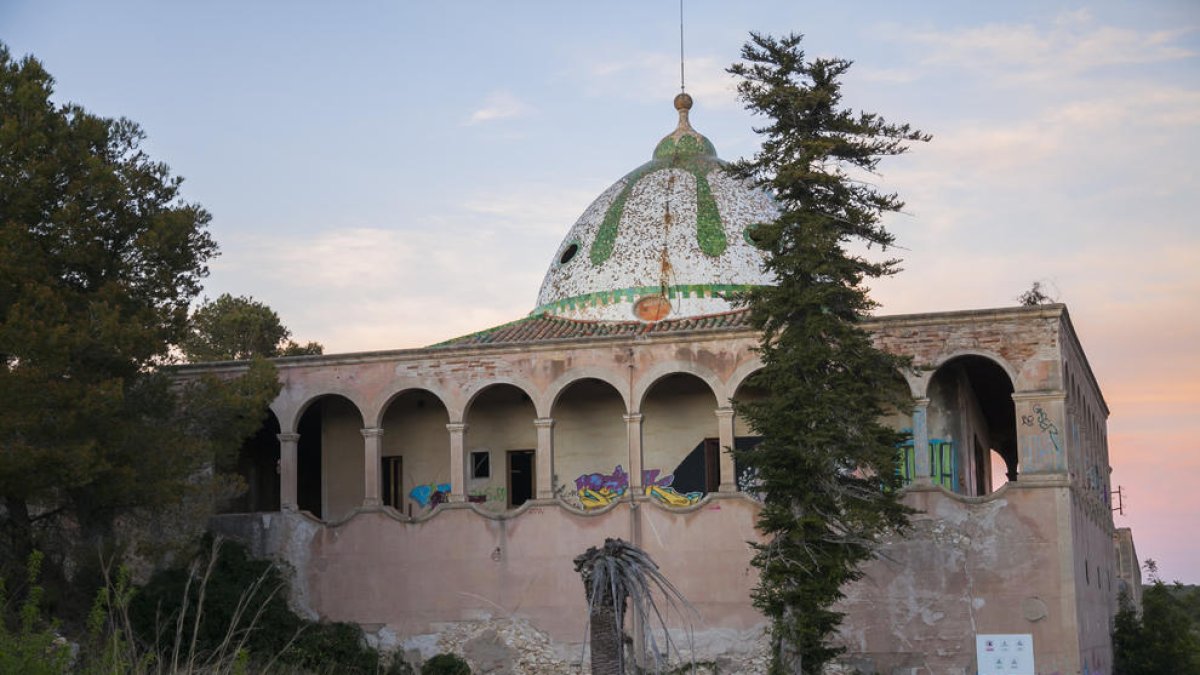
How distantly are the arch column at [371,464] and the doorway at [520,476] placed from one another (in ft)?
9.40

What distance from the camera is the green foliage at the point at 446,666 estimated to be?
26859 millimetres

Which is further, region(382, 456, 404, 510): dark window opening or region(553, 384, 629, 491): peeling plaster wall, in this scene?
region(382, 456, 404, 510): dark window opening

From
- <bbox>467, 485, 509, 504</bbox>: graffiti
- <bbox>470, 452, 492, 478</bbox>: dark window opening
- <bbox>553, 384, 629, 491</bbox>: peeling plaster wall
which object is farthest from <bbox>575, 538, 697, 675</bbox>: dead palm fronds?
<bbox>470, 452, 492, 478</bbox>: dark window opening

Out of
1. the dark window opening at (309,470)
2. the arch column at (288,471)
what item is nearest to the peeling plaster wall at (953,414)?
the arch column at (288,471)

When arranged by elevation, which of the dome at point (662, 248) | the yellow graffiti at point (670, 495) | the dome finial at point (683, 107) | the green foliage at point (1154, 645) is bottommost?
the green foliage at point (1154, 645)

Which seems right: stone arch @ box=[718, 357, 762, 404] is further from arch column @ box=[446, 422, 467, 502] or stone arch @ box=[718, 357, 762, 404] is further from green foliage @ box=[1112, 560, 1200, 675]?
green foliage @ box=[1112, 560, 1200, 675]

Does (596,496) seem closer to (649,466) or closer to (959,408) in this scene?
(649,466)

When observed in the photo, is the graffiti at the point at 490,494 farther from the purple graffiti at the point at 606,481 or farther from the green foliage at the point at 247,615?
the green foliage at the point at 247,615

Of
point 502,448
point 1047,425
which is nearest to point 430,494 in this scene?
point 502,448

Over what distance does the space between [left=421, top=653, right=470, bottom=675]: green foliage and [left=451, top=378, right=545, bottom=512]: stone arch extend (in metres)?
4.04

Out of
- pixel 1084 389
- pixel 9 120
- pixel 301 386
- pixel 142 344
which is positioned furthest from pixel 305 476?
pixel 1084 389

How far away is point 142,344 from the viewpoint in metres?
23.6

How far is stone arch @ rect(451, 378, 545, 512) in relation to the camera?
1202 inches

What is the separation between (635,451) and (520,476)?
12.6ft
